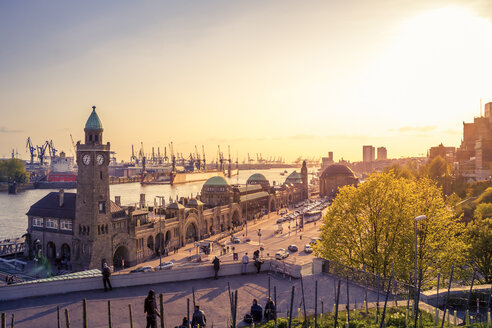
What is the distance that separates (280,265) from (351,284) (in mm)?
4060

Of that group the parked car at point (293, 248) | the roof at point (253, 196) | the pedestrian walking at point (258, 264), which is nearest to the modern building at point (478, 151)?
the roof at point (253, 196)

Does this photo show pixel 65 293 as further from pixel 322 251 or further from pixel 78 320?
pixel 322 251

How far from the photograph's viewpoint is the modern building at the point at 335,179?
136 metres

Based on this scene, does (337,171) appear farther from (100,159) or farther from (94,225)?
(94,225)

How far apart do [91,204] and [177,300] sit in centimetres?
3057

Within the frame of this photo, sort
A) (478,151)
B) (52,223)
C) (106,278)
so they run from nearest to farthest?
(106,278) < (52,223) < (478,151)

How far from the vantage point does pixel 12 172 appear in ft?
573

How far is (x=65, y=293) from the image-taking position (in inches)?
720

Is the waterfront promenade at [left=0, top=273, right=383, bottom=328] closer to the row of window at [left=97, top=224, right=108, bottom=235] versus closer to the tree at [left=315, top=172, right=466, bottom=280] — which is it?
the tree at [left=315, top=172, right=466, bottom=280]

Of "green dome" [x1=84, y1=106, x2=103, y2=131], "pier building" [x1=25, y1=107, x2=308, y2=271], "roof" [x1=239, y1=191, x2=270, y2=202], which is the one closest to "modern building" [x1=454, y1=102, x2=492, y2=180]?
"roof" [x1=239, y1=191, x2=270, y2=202]

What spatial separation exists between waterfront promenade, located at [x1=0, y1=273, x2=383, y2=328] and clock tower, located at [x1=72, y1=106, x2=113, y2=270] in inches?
1083

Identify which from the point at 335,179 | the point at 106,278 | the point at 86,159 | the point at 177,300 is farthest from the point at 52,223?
the point at 335,179

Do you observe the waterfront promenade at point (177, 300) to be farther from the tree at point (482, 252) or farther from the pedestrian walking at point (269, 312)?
the tree at point (482, 252)

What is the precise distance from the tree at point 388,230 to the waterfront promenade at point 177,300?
6738mm
